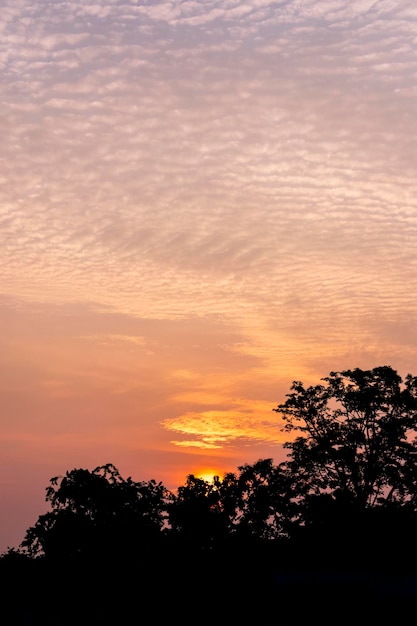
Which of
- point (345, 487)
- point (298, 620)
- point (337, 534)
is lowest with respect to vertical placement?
point (298, 620)

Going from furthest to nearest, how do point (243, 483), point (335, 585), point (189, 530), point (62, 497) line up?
point (243, 483) → point (189, 530) → point (62, 497) → point (335, 585)

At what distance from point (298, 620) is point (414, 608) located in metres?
4.65

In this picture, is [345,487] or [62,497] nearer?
[62,497]

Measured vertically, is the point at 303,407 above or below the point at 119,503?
above

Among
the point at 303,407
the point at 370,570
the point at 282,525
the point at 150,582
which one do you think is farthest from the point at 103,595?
the point at 303,407

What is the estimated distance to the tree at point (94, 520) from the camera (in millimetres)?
43781

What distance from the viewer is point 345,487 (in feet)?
182

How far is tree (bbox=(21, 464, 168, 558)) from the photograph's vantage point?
4378 centimetres

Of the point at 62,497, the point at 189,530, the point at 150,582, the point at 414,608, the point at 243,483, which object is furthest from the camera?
the point at 243,483

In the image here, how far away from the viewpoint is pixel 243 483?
58062mm

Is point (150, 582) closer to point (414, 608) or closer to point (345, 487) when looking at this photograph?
point (414, 608)

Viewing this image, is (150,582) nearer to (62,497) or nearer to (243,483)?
(62,497)

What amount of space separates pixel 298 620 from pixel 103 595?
1041 cm

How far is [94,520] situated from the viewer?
45.0 m
